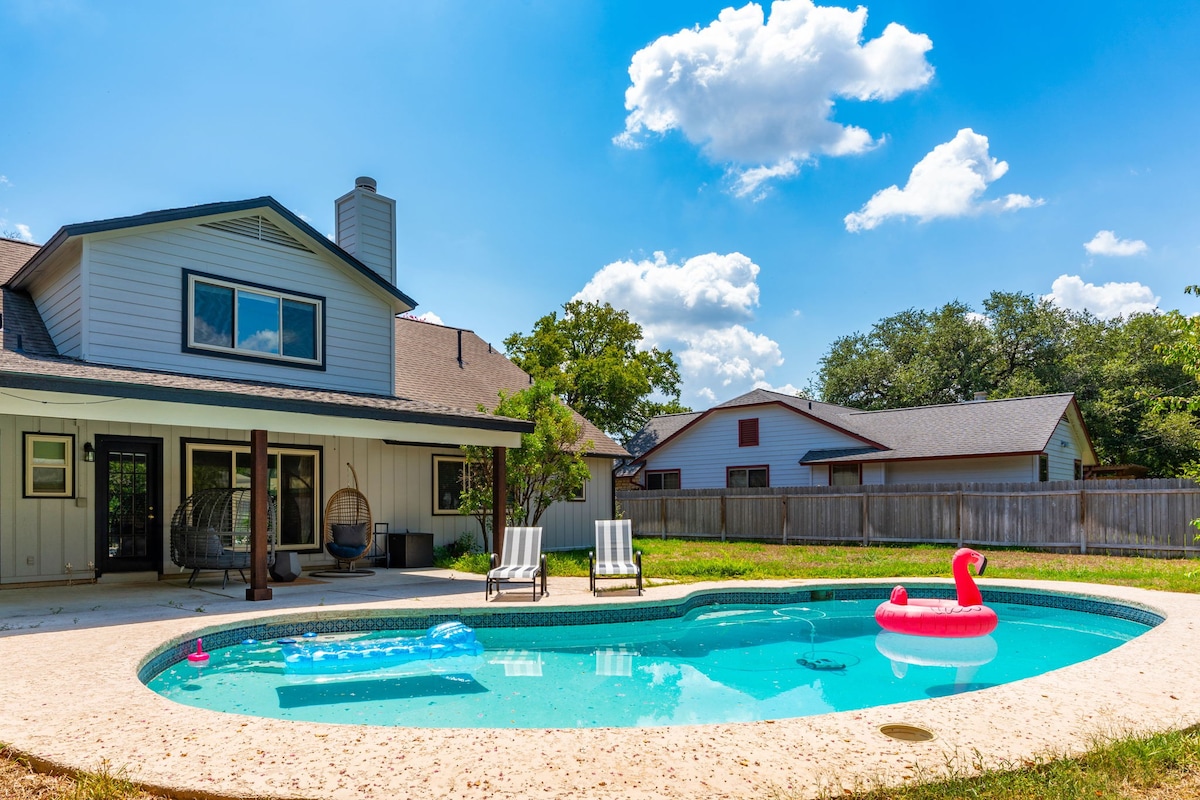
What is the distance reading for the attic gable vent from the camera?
38.3ft

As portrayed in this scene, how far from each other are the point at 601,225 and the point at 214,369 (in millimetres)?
12088

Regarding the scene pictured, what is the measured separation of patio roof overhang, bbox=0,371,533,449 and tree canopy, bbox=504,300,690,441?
18.0 meters

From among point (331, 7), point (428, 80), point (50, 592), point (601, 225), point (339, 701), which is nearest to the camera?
point (339, 701)

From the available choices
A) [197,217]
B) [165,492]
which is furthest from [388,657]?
[197,217]

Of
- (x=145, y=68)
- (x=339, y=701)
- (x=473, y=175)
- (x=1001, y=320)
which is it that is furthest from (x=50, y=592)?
(x=1001, y=320)

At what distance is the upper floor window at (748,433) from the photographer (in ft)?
84.5

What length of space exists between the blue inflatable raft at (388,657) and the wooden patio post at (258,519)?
1840mm

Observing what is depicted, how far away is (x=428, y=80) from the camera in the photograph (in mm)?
14484

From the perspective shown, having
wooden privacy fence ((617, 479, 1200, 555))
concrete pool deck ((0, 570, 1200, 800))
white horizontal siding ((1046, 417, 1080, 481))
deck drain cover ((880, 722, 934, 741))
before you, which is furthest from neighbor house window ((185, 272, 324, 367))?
white horizontal siding ((1046, 417, 1080, 481))

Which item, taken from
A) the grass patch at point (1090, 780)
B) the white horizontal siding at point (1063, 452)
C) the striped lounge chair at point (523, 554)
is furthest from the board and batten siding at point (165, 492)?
the white horizontal siding at point (1063, 452)

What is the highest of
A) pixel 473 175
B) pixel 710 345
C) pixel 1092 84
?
pixel 1092 84

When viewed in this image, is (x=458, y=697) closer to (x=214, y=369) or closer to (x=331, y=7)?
(x=214, y=369)

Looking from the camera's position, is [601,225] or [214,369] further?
[601,225]

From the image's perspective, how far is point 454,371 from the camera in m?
17.3
